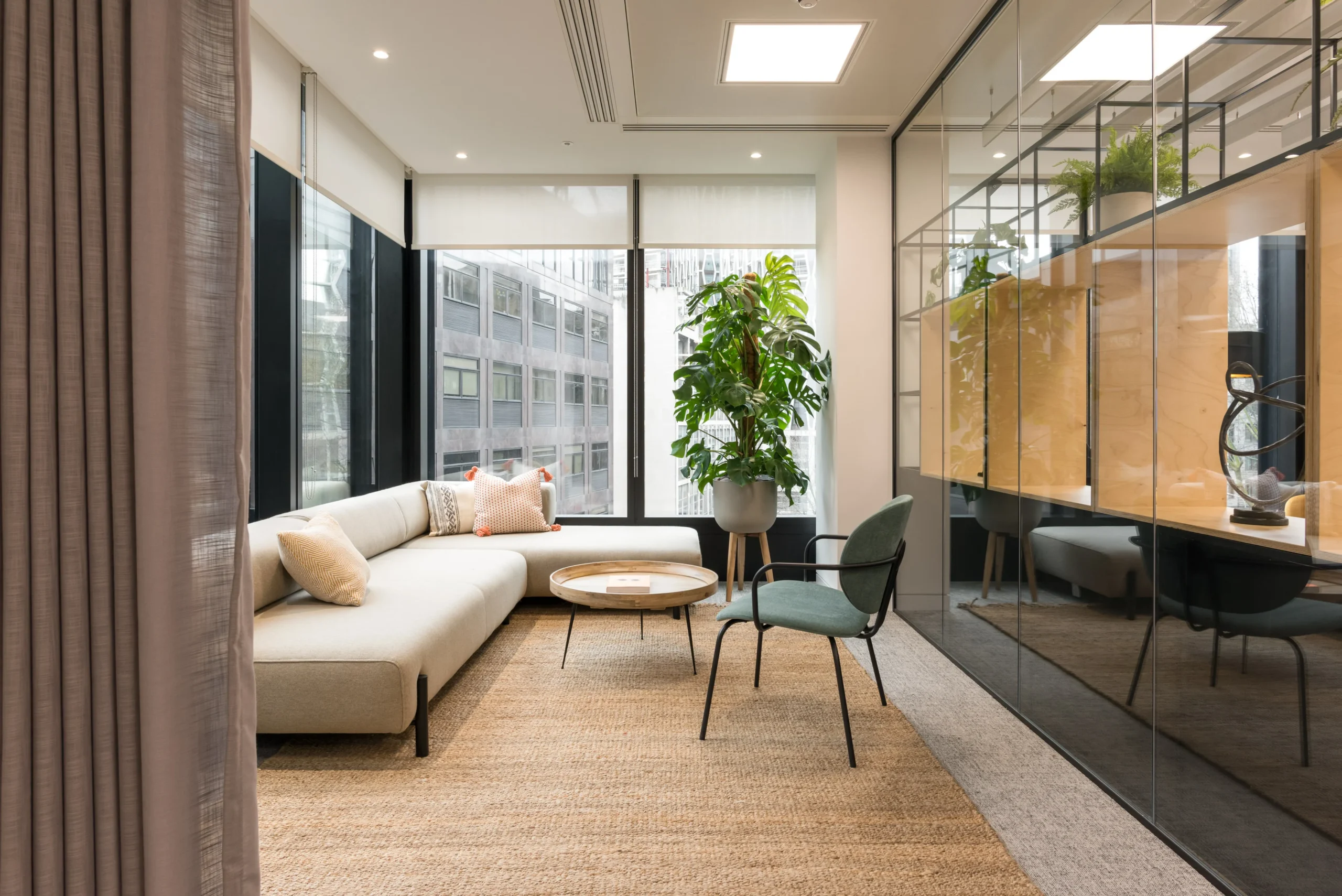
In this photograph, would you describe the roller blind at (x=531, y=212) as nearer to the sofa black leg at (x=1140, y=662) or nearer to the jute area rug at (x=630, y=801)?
the jute area rug at (x=630, y=801)

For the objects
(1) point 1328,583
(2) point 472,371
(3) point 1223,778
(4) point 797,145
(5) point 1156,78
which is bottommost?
(3) point 1223,778

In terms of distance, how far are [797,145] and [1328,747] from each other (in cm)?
394

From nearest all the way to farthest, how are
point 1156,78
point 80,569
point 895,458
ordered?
point 80,569
point 1156,78
point 895,458

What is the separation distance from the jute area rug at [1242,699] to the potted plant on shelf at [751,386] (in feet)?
7.91

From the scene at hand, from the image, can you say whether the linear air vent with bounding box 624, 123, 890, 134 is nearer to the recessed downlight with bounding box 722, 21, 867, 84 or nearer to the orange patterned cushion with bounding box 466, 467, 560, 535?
the recessed downlight with bounding box 722, 21, 867, 84

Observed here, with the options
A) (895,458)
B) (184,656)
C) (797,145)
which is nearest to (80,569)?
(184,656)

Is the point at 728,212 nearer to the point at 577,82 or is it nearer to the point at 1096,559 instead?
the point at 577,82

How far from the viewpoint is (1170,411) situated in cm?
192

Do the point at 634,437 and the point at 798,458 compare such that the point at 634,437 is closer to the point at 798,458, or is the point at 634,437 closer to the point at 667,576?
the point at 798,458

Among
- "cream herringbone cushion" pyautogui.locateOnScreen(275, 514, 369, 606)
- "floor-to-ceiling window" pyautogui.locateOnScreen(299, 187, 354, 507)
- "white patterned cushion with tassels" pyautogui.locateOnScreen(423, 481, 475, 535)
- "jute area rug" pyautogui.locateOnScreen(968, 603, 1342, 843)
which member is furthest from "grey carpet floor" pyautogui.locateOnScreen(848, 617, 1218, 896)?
"floor-to-ceiling window" pyautogui.locateOnScreen(299, 187, 354, 507)

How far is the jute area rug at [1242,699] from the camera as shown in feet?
4.87

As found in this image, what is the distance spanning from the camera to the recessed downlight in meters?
3.23

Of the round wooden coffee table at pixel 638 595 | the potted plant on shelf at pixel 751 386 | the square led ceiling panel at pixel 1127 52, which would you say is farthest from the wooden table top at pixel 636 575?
the square led ceiling panel at pixel 1127 52

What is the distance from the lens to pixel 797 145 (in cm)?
450
